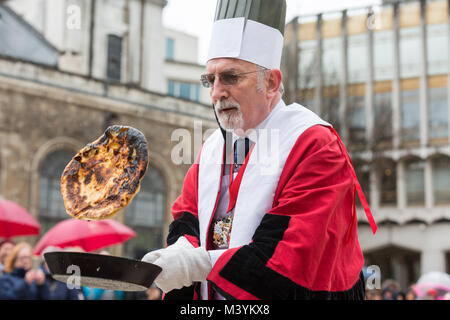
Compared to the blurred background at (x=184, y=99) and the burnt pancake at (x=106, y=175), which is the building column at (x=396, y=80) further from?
the burnt pancake at (x=106, y=175)

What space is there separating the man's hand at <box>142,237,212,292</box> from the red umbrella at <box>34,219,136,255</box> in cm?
657

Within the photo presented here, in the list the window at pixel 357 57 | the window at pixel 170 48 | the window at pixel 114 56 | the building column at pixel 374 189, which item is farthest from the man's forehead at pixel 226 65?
the window at pixel 170 48

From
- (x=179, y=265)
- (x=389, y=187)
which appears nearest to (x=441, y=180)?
(x=389, y=187)

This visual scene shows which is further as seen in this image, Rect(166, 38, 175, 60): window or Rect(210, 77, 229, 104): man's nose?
Rect(166, 38, 175, 60): window

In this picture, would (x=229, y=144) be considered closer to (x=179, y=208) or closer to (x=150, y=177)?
(x=179, y=208)

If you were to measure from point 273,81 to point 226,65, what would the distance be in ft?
0.94

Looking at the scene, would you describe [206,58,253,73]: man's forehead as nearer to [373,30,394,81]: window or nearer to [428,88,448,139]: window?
[428,88,448,139]: window

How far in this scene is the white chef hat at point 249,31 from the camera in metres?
3.33

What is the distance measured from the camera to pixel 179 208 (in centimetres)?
368

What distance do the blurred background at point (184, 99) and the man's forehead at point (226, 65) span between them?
35.1 feet

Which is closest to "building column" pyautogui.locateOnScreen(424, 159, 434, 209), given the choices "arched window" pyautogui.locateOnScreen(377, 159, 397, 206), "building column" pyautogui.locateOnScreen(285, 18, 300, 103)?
"arched window" pyautogui.locateOnScreen(377, 159, 397, 206)

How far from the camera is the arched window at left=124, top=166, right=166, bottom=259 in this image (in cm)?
2120

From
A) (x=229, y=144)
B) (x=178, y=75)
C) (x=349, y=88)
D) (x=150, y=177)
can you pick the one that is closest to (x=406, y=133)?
(x=349, y=88)

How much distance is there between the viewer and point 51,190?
19281 millimetres
